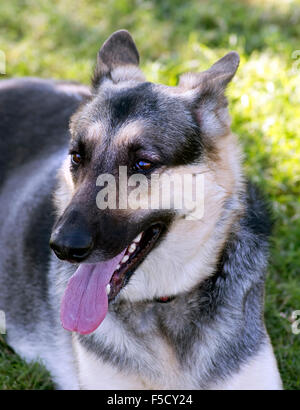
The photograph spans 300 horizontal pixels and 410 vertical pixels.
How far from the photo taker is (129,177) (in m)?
3.28

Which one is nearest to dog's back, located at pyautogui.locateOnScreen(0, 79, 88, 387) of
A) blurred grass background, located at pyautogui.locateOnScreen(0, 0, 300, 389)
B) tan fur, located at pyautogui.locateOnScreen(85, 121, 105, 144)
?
blurred grass background, located at pyautogui.locateOnScreen(0, 0, 300, 389)

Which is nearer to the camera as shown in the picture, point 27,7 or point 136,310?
point 136,310

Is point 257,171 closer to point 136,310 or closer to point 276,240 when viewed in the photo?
point 276,240

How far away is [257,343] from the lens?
11.9 ft

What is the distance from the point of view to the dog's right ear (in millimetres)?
4102

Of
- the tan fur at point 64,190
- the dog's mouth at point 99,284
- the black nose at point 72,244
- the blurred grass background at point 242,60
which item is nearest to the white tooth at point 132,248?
the dog's mouth at point 99,284

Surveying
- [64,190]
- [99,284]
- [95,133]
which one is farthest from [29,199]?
[99,284]

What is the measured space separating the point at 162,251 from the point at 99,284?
44cm

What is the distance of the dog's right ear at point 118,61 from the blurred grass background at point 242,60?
1906 mm

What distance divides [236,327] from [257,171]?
2435mm

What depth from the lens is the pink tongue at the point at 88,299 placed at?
129 inches

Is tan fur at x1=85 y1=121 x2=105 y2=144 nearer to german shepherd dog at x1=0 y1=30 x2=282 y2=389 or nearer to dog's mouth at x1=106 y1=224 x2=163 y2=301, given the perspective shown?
german shepherd dog at x1=0 y1=30 x2=282 y2=389

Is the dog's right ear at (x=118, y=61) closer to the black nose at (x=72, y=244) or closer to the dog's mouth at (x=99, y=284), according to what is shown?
the dog's mouth at (x=99, y=284)
